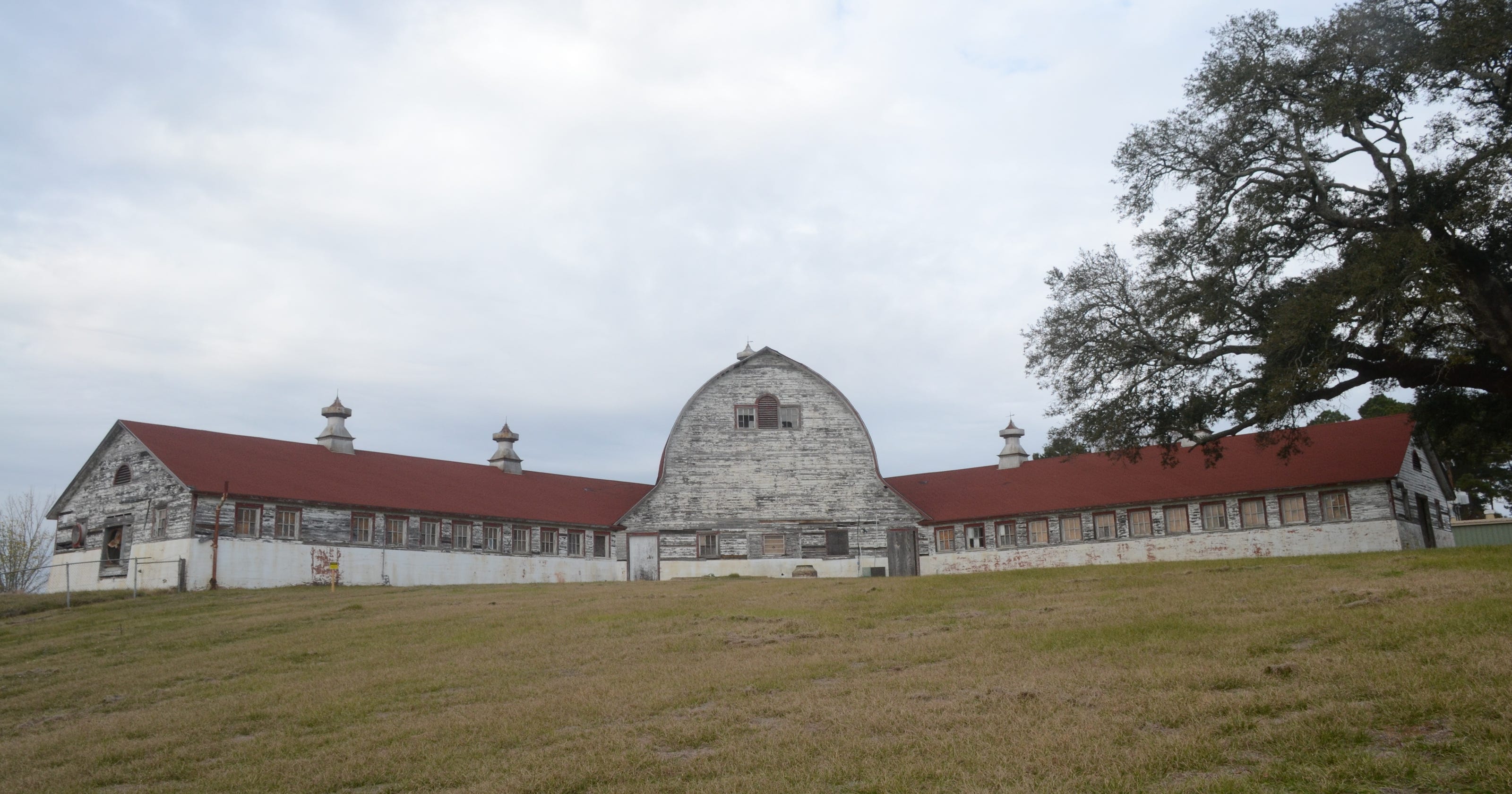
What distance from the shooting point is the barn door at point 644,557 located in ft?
149

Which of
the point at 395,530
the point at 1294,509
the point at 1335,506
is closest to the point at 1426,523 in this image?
the point at 1335,506

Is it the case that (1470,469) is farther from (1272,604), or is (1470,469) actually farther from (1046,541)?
(1272,604)

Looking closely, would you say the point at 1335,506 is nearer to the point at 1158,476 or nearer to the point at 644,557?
the point at 1158,476

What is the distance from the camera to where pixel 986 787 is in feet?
29.7

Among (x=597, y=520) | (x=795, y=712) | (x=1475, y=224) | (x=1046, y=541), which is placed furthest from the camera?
(x=597, y=520)

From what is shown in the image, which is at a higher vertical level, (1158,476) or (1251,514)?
(1158,476)

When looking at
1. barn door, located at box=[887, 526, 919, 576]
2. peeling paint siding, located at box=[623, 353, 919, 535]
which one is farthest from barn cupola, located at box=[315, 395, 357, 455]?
barn door, located at box=[887, 526, 919, 576]

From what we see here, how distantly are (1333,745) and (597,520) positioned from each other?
42.0 metres

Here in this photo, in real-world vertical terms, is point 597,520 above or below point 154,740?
above

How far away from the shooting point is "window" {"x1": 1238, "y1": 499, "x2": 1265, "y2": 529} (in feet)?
132

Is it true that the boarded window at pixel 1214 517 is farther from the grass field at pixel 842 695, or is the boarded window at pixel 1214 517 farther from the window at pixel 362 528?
the window at pixel 362 528

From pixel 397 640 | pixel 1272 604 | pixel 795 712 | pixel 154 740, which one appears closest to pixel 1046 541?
pixel 1272 604

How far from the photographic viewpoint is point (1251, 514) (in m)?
40.5

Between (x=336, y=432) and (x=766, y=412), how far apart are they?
62.0 feet
